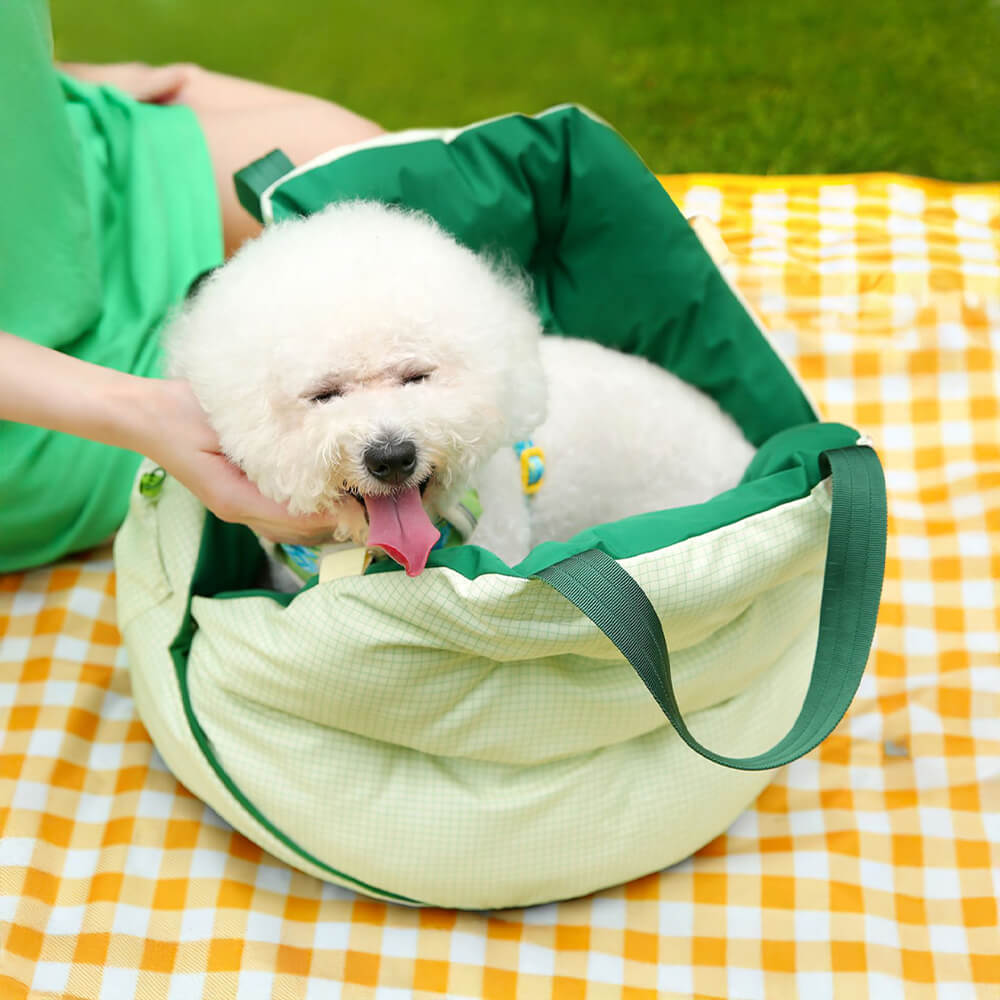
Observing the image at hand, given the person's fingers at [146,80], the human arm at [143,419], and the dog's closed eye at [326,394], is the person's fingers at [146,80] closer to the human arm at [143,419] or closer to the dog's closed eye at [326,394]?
the human arm at [143,419]

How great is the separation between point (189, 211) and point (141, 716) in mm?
588

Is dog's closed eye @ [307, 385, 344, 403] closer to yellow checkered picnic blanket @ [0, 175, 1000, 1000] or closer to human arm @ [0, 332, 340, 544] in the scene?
human arm @ [0, 332, 340, 544]

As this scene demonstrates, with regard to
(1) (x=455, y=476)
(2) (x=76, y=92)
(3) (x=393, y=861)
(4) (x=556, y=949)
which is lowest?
(4) (x=556, y=949)

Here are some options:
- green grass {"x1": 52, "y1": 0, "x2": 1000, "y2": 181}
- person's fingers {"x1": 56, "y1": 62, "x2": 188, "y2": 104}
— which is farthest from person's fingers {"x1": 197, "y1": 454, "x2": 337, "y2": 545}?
green grass {"x1": 52, "y1": 0, "x2": 1000, "y2": 181}

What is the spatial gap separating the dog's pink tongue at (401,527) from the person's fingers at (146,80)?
871 mm

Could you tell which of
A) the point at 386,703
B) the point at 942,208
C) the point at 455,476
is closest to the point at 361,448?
the point at 455,476

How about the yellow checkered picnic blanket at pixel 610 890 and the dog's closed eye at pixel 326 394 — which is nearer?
the dog's closed eye at pixel 326 394

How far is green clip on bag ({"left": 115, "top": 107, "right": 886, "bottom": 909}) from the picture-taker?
2.85 ft

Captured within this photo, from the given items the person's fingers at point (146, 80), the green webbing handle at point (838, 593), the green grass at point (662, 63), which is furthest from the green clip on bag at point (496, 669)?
the green grass at point (662, 63)

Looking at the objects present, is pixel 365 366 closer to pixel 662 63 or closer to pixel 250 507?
pixel 250 507

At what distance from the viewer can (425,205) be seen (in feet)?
3.63

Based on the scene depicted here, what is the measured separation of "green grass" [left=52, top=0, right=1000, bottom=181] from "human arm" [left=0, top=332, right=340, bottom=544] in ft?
4.34

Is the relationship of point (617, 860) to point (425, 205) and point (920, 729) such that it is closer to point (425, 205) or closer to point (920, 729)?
point (920, 729)

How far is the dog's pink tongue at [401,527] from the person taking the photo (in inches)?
32.3
